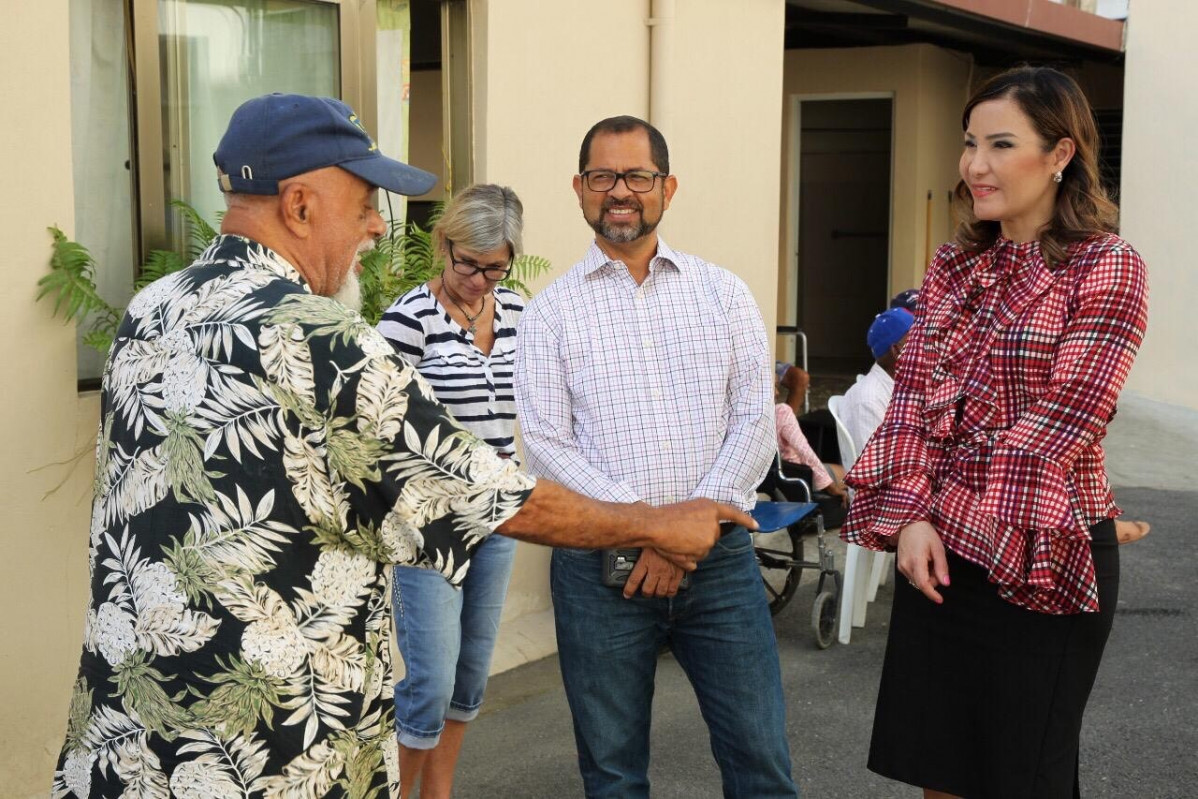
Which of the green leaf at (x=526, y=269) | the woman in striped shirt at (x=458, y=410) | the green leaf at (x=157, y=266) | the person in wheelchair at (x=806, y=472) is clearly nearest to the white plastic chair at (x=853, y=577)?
the person in wheelchair at (x=806, y=472)

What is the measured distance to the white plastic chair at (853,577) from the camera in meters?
6.68

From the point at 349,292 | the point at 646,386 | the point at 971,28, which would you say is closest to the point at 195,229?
the point at 646,386

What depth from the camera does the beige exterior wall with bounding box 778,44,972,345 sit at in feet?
42.5

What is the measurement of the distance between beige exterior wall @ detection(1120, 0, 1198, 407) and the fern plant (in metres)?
8.65

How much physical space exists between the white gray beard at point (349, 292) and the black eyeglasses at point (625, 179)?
1.03 metres

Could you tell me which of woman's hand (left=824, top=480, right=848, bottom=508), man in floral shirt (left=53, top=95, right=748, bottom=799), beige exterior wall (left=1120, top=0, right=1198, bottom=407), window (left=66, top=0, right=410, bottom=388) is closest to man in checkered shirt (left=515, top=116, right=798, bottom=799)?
man in floral shirt (left=53, top=95, right=748, bottom=799)

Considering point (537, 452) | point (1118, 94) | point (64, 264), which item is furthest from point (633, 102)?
point (1118, 94)

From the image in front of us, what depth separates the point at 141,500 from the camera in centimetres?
227

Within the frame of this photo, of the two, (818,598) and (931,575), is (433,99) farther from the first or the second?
(931,575)

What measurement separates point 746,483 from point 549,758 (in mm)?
2073

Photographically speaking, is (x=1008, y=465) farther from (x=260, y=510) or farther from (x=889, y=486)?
(x=260, y=510)

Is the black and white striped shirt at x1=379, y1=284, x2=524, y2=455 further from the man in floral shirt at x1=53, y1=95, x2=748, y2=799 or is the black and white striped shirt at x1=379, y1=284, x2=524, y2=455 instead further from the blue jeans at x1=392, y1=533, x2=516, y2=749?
the man in floral shirt at x1=53, y1=95, x2=748, y2=799

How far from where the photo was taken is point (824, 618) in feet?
21.6

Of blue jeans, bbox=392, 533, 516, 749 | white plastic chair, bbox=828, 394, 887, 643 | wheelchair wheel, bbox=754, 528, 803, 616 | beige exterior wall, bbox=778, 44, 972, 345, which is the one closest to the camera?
blue jeans, bbox=392, 533, 516, 749
